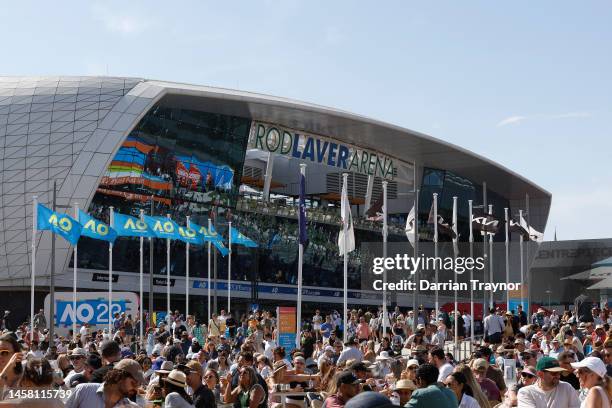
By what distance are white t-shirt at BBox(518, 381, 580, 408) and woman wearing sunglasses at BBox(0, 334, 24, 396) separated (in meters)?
4.20

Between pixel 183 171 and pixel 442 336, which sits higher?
pixel 183 171

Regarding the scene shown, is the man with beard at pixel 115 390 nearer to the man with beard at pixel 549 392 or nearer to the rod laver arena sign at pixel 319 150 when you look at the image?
the man with beard at pixel 549 392

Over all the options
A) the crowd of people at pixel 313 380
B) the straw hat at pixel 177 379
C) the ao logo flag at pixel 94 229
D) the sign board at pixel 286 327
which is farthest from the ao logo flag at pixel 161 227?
the straw hat at pixel 177 379

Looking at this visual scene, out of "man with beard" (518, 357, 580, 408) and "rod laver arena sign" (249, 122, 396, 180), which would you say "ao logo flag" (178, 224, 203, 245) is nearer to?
"rod laver arena sign" (249, 122, 396, 180)

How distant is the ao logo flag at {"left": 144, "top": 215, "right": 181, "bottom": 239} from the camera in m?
38.3

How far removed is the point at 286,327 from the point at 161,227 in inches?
488

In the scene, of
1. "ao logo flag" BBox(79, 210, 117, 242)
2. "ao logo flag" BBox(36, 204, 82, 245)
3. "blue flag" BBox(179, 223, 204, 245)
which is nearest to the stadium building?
"blue flag" BBox(179, 223, 204, 245)

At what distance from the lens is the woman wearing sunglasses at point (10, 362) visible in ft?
26.1

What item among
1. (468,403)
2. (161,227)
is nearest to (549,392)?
(468,403)

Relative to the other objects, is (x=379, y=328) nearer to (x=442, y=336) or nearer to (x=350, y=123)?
(x=442, y=336)

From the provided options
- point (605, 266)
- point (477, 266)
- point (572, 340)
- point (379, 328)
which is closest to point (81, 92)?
point (379, 328)

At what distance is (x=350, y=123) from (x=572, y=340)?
43.1 metres

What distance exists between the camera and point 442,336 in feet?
94.5

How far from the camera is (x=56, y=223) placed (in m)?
31.6
